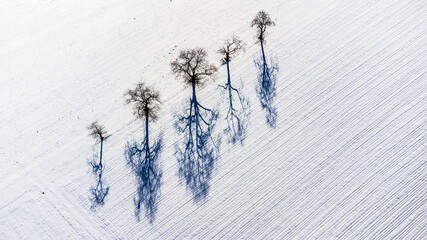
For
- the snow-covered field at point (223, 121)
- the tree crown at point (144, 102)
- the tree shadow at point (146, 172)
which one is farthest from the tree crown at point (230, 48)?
the tree shadow at point (146, 172)

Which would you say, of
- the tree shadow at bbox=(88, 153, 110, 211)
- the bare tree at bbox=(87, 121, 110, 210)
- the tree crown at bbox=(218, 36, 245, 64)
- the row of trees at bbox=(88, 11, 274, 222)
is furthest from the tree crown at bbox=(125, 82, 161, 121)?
the tree crown at bbox=(218, 36, 245, 64)

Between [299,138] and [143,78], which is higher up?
[143,78]

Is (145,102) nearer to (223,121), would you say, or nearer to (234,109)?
(223,121)

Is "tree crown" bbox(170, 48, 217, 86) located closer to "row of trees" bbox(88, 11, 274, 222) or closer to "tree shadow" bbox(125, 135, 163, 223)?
"row of trees" bbox(88, 11, 274, 222)

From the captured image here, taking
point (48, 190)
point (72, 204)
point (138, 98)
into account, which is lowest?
point (72, 204)

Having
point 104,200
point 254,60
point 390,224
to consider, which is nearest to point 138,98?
point 104,200

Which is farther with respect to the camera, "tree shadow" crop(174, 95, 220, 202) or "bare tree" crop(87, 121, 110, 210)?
"tree shadow" crop(174, 95, 220, 202)

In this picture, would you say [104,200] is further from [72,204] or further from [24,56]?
[24,56]
